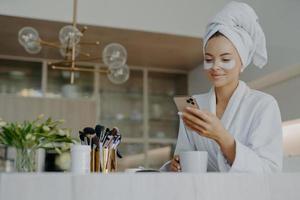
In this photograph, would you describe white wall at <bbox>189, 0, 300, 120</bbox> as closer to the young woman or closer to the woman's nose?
the young woman

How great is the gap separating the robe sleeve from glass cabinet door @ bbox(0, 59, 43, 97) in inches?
142

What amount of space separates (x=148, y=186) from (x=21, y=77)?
12.8 feet

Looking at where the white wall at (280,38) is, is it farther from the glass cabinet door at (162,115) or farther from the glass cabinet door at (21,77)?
the glass cabinet door at (21,77)

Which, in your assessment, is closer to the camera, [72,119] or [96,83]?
[72,119]

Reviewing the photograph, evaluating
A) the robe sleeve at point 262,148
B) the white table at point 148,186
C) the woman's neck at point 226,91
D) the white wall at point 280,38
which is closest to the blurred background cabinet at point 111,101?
the white wall at point 280,38

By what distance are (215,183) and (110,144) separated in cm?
33

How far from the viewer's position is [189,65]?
4777mm

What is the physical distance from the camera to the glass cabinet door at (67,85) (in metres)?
4.40

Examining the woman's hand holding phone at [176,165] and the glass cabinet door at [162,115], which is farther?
the glass cabinet door at [162,115]

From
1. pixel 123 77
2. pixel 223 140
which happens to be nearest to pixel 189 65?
pixel 123 77

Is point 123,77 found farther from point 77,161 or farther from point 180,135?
point 77,161

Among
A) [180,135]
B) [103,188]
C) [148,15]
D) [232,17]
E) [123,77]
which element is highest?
[148,15]

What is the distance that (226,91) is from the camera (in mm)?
1180

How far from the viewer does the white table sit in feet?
2.34
